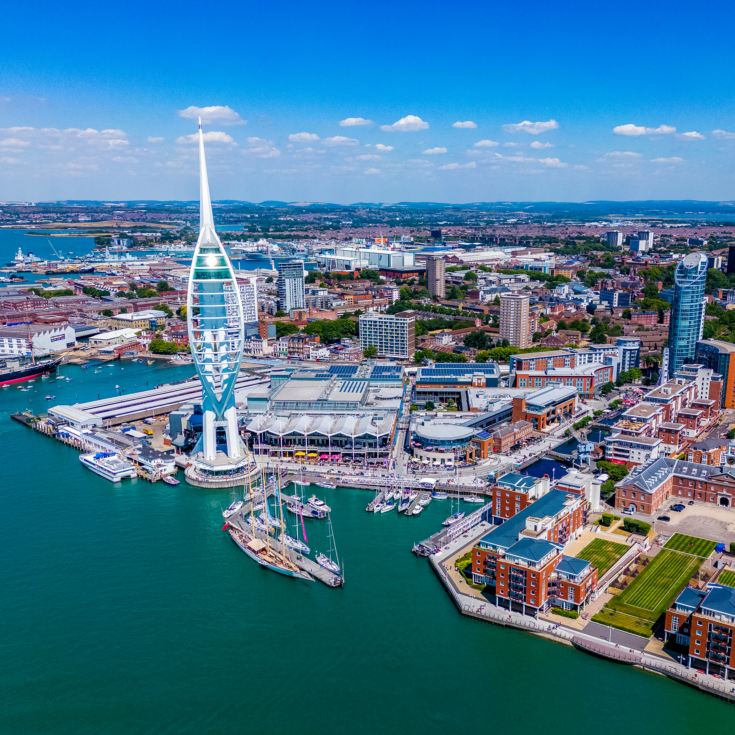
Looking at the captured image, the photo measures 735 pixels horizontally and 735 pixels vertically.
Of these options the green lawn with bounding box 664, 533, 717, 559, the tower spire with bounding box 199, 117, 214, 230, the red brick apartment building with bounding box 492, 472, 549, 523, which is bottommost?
the green lawn with bounding box 664, 533, 717, 559

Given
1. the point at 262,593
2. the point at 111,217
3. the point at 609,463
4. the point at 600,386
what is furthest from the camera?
the point at 111,217

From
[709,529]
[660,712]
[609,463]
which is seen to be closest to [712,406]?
[609,463]

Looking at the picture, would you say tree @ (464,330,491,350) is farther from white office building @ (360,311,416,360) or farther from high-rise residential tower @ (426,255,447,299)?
high-rise residential tower @ (426,255,447,299)

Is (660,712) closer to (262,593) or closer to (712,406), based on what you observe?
(262,593)

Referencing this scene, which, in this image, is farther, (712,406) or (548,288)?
(548,288)

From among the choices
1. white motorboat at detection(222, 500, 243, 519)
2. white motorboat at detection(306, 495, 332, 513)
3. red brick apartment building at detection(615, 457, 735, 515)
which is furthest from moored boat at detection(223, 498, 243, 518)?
red brick apartment building at detection(615, 457, 735, 515)

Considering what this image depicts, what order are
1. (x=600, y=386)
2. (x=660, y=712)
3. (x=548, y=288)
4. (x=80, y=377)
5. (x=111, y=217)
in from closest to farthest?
1. (x=660, y=712)
2. (x=600, y=386)
3. (x=80, y=377)
4. (x=548, y=288)
5. (x=111, y=217)

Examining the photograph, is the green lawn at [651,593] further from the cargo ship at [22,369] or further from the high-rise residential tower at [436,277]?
the high-rise residential tower at [436,277]
